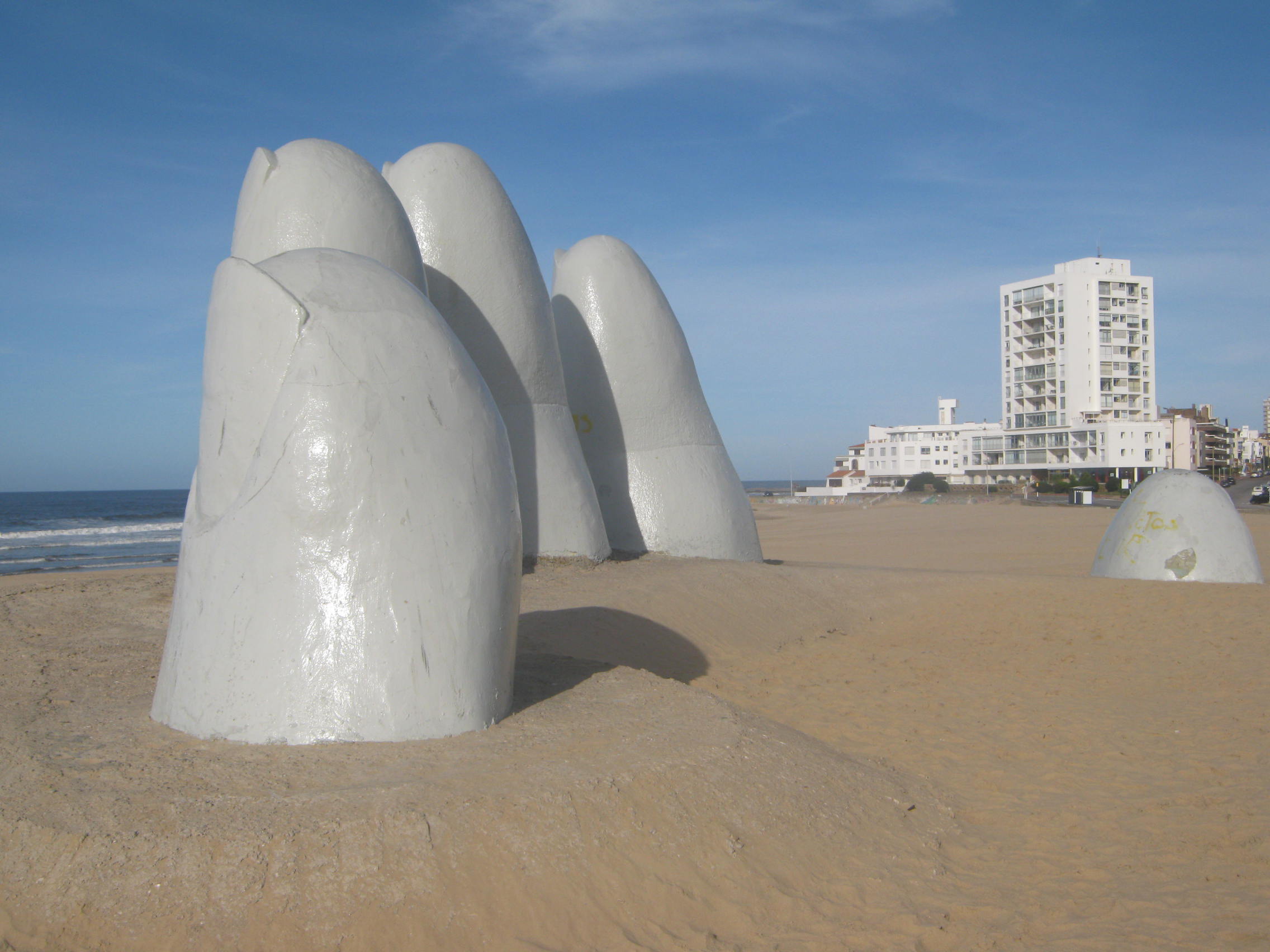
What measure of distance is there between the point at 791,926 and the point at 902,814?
120cm

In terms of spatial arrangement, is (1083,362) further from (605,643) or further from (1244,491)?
(605,643)

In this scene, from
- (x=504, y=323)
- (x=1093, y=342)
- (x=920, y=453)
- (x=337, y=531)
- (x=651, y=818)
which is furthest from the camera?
(x=920, y=453)

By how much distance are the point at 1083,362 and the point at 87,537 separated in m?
54.1

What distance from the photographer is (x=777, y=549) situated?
22.2m

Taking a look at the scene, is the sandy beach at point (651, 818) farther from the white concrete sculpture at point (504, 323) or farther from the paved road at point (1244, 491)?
the paved road at point (1244, 491)

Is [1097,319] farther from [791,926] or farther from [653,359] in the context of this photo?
[791,926]

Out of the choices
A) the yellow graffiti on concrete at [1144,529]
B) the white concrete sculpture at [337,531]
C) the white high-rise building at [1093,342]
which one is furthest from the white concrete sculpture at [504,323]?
the white high-rise building at [1093,342]

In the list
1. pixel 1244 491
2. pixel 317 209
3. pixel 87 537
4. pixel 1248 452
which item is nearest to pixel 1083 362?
pixel 1244 491

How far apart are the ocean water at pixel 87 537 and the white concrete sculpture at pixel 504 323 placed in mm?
3469

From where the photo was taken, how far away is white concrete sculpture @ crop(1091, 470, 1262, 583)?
412 inches

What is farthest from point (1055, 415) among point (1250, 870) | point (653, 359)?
point (1250, 870)

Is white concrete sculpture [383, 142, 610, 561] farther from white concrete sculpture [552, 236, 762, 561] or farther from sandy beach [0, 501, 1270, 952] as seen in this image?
sandy beach [0, 501, 1270, 952]

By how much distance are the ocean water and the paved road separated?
26162mm

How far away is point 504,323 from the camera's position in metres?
9.53
